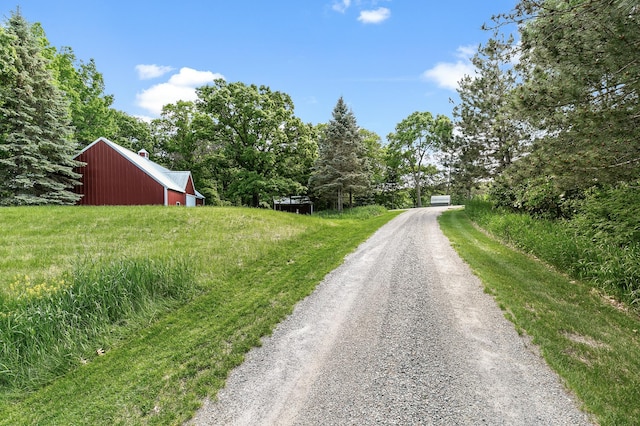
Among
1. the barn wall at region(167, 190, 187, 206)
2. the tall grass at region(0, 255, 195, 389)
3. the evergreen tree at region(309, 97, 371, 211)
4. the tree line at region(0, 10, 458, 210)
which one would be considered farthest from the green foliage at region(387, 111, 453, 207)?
the tall grass at region(0, 255, 195, 389)

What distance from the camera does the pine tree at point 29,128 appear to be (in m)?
15.3

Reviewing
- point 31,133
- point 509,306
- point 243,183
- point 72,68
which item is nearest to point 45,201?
point 31,133

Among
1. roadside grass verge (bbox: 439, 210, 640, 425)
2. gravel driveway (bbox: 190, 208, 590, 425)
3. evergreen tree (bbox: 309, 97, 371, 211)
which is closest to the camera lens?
gravel driveway (bbox: 190, 208, 590, 425)

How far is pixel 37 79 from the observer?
16.6 m

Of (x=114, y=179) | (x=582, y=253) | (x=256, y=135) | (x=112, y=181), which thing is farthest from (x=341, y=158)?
(x=582, y=253)

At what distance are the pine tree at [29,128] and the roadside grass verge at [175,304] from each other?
5.48m

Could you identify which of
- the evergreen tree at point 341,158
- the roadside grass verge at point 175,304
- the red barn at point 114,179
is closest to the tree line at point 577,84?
the roadside grass verge at point 175,304

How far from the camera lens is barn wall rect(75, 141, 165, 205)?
18328 mm

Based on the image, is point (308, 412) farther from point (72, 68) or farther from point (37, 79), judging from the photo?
point (72, 68)

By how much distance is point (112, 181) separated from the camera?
18438 mm

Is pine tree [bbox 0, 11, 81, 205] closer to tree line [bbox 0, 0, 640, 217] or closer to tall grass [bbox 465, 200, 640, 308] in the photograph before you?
tree line [bbox 0, 0, 640, 217]

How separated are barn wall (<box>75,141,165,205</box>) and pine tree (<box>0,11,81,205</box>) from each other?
3.32 ft

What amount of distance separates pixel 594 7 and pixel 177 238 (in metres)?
10.3

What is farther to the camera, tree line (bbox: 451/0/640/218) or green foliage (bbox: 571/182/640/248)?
green foliage (bbox: 571/182/640/248)
